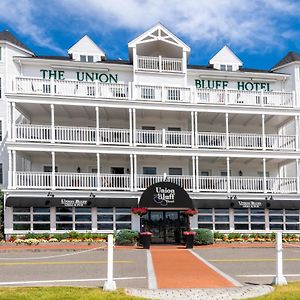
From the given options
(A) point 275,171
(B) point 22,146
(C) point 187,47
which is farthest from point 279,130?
(B) point 22,146

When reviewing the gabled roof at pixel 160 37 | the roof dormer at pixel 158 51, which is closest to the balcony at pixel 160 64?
the roof dormer at pixel 158 51

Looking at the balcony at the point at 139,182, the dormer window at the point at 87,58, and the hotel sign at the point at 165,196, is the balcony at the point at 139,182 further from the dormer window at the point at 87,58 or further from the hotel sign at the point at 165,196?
the dormer window at the point at 87,58

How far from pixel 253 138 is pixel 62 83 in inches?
529

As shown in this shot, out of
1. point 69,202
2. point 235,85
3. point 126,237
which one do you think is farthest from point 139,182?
point 235,85

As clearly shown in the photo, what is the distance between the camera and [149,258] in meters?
18.9

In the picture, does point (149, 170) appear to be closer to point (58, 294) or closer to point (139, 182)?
point (139, 182)

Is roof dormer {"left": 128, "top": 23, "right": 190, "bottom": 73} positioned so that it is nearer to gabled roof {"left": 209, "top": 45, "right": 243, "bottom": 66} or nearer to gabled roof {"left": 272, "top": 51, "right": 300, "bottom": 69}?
gabled roof {"left": 209, "top": 45, "right": 243, "bottom": 66}

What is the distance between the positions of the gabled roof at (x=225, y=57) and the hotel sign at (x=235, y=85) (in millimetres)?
2084

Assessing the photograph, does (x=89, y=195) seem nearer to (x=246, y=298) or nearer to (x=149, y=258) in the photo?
(x=149, y=258)

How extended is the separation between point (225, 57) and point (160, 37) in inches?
254

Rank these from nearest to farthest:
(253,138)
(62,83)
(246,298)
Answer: (246,298), (62,83), (253,138)

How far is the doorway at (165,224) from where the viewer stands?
27.8 m

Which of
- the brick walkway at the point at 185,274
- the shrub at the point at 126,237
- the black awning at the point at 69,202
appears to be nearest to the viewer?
the brick walkway at the point at 185,274

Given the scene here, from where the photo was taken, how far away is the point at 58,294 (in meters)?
9.69
